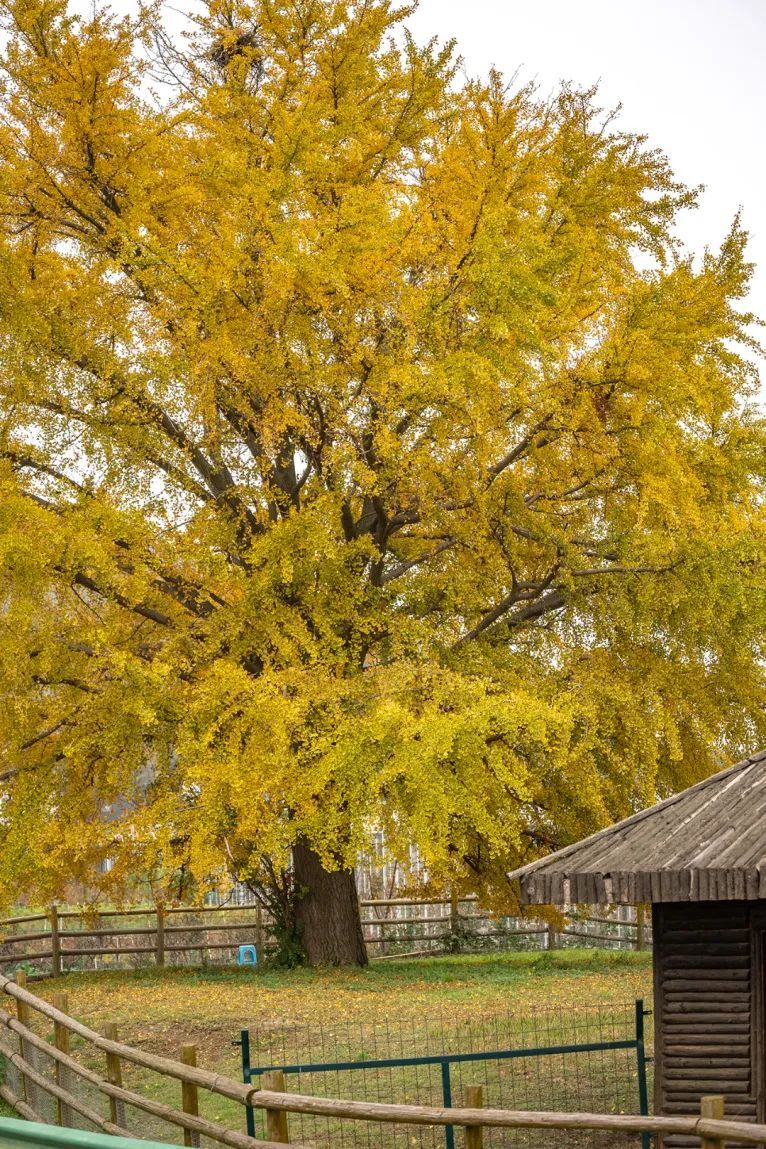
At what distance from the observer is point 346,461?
1878cm

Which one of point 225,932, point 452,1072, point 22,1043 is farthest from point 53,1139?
point 225,932

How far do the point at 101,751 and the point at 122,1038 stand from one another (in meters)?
5.59

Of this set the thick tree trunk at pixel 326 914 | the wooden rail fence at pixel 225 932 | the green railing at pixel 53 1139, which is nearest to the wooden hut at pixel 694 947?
the green railing at pixel 53 1139

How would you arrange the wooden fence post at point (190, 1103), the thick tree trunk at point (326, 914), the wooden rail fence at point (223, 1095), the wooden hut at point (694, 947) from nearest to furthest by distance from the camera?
1. the wooden rail fence at point (223, 1095)
2. the wooden fence post at point (190, 1103)
3. the wooden hut at point (694, 947)
4. the thick tree trunk at point (326, 914)

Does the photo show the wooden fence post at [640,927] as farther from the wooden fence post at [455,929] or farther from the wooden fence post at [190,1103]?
the wooden fence post at [190,1103]

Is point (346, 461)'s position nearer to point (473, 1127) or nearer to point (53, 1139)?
point (473, 1127)

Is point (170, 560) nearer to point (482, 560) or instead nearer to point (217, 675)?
point (217, 675)

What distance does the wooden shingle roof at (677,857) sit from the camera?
33.0 feet

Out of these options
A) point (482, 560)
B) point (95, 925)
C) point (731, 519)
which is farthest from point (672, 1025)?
point (95, 925)

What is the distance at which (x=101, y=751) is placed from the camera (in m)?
20.4

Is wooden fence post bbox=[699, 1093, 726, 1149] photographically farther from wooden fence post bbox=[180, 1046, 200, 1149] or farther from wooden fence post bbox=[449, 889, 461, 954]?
wooden fence post bbox=[449, 889, 461, 954]

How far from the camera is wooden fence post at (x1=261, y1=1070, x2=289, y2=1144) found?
27.4 ft

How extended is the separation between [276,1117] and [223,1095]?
94cm

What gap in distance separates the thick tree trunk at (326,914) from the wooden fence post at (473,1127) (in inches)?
558
